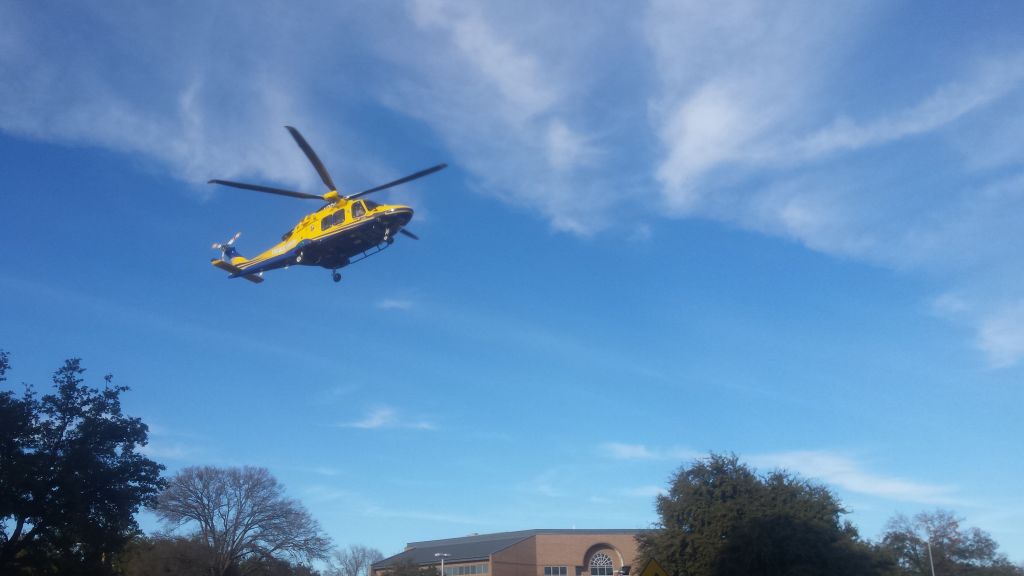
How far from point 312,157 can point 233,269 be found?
6.70 meters

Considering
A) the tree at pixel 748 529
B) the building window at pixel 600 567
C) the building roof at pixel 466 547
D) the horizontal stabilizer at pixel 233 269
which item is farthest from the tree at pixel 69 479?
the building window at pixel 600 567

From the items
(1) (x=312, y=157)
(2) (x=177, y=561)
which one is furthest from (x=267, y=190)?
(2) (x=177, y=561)

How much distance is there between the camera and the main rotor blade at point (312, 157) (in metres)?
27.7

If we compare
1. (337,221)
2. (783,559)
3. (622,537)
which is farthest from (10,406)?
(622,537)

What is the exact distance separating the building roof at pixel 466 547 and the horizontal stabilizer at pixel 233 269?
207 feet

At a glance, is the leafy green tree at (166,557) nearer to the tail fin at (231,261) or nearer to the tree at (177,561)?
the tree at (177,561)

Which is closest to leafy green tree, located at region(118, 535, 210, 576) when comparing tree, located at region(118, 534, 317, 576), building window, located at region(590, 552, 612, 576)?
tree, located at region(118, 534, 317, 576)

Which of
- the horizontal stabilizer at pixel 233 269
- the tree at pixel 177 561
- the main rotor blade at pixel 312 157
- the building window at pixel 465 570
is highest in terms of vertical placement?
the main rotor blade at pixel 312 157

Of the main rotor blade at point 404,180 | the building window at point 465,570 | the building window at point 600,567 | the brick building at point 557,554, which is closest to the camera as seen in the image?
the main rotor blade at point 404,180

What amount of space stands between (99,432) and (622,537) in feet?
246

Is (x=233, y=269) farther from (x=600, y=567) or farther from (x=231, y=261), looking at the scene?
(x=600, y=567)

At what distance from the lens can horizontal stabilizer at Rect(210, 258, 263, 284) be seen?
107ft

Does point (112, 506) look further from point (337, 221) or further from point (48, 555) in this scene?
point (337, 221)

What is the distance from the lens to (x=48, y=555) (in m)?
34.2
